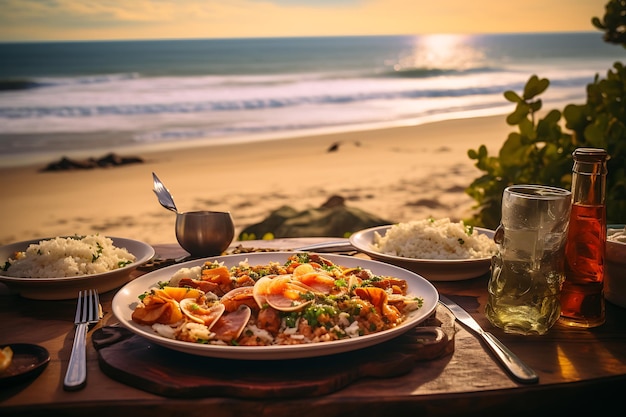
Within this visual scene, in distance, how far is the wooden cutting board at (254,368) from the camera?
145 centimetres

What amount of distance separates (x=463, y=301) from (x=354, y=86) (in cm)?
2214

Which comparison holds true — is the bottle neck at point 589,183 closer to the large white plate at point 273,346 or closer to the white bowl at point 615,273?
the white bowl at point 615,273

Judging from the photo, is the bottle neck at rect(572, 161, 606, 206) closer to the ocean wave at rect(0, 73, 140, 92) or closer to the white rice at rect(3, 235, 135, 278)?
the white rice at rect(3, 235, 135, 278)

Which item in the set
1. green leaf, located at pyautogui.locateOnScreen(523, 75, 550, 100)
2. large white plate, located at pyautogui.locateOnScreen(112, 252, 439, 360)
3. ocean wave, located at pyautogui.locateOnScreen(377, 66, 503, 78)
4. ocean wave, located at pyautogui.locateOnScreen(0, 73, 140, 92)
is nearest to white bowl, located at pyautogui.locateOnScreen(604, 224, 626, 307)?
large white plate, located at pyautogui.locateOnScreen(112, 252, 439, 360)

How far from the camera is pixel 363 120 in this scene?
53.9 feet

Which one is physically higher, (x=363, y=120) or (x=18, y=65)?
(x=18, y=65)

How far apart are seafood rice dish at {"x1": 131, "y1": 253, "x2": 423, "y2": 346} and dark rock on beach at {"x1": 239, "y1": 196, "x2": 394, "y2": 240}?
10.7ft

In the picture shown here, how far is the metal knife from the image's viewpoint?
1510mm

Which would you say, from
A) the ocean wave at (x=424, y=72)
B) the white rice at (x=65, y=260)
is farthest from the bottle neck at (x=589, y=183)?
the ocean wave at (x=424, y=72)

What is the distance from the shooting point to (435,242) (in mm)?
2516

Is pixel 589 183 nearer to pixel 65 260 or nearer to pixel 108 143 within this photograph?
→ pixel 65 260

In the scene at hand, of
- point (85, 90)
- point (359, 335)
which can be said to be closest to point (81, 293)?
point (359, 335)

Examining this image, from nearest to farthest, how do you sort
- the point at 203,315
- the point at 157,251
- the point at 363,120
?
the point at 203,315, the point at 157,251, the point at 363,120

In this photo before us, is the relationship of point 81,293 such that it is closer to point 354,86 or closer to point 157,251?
point 157,251
